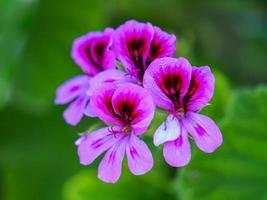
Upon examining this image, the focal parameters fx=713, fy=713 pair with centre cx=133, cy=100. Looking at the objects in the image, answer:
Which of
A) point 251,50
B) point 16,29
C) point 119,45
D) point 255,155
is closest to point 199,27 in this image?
point 251,50

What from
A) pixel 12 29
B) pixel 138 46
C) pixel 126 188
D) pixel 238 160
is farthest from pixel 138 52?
pixel 12 29

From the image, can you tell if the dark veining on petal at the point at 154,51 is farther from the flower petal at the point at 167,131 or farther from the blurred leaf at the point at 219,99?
the blurred leaf at the point at 219,99

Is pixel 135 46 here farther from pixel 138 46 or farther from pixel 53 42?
pixel 53 42

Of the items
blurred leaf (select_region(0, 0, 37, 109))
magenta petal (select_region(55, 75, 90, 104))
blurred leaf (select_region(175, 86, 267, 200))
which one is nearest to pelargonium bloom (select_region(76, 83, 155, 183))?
magenta petal (select_region(55, 75, 90, 104))

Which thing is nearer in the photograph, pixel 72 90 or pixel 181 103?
pixel 181 103

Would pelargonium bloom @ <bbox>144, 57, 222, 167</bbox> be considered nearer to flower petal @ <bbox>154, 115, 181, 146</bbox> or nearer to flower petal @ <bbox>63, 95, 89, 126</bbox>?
flower petal @ <bbox>154, 115, 181, 146</bbox>

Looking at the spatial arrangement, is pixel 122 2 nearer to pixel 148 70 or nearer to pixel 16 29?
pixel 16 29
